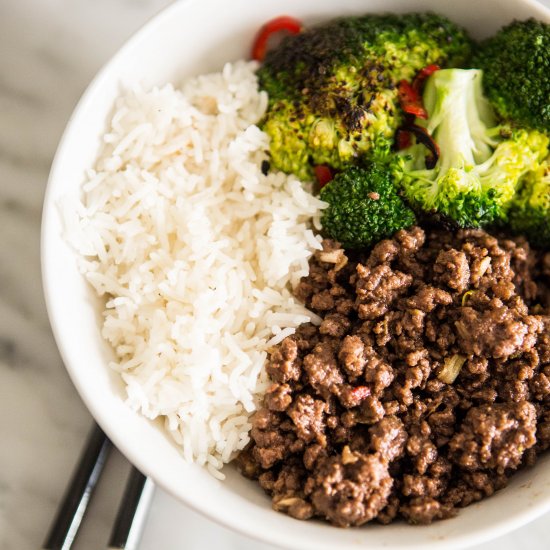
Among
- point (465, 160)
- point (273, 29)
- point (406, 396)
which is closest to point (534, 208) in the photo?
point (465, 160)

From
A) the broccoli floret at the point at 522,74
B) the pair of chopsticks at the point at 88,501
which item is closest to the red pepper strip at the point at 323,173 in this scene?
the broccoli floret at the point at 522,74

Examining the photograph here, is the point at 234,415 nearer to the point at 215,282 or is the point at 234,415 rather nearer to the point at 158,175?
the point at 215,282

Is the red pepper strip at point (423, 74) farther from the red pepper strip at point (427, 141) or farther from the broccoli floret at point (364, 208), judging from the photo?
the broccoli floret at point (364, 208)

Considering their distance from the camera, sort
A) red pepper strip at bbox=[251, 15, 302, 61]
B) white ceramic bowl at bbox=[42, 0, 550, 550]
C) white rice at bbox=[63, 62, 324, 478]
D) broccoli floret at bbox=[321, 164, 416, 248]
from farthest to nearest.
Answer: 1. red pepper strip at bbox=[251, 15, 302, 61]
2. broccoli floret at bbox=[321, 164, 416, 248]
3. white rice at bbox=[63, 62, 324, 478]
4. white ceramic bowl at bbox=[42, 0, 550, 550]

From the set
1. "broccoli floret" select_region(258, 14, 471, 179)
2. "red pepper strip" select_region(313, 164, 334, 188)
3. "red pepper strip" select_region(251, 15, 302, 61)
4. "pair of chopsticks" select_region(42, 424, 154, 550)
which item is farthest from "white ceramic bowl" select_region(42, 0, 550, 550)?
"red pepper strip" select_region(313, 164, 334, 188)

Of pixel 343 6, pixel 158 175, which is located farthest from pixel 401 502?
pixel 343 6

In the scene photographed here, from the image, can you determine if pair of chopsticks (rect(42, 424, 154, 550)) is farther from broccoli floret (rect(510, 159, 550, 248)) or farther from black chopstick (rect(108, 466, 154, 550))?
broccoli floret (rect(510, 159, 550, 248))
